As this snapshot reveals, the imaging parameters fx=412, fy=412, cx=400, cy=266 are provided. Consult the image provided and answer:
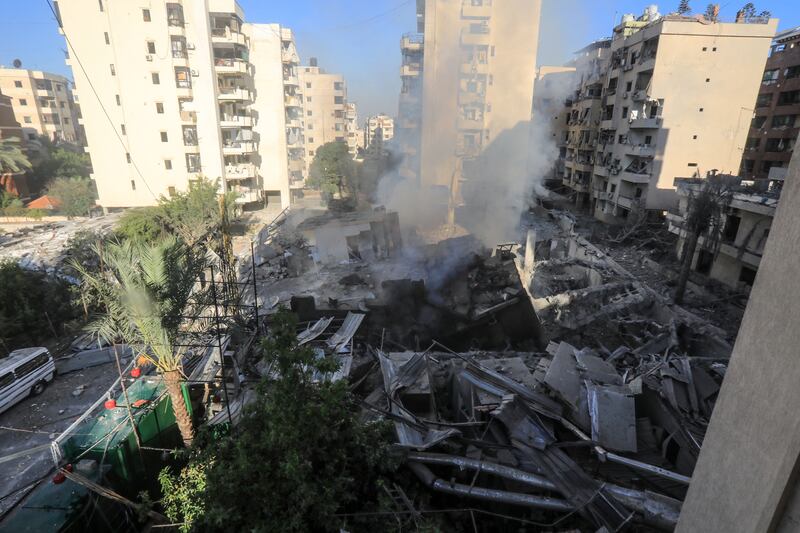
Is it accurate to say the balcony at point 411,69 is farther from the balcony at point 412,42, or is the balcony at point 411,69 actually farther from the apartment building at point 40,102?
the apartment building at point 40,102

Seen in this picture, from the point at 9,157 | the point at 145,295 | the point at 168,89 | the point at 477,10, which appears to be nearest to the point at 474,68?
the point at 477,10

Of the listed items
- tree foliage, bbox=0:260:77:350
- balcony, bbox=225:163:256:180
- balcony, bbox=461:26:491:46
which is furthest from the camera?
balcony, bbox=225:163:256:180

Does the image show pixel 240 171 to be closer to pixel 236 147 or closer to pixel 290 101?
pixel 236 147

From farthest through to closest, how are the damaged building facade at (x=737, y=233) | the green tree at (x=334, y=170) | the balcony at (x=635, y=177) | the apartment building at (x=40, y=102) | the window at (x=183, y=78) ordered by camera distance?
the apartment building at (x=40, y=102), the green tree at (x=334, y=170), the window at (x=183, y=78), the balcony at (x=635, y=177), the damaged building facade at (x=737, y=233)

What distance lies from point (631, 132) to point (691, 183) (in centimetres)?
Result: 967

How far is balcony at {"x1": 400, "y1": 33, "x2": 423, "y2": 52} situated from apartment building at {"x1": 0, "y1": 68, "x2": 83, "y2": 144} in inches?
1450

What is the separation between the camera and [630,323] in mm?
11953

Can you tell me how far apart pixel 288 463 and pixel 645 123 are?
28.3m

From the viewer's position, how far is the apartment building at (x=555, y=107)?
38.3 meters

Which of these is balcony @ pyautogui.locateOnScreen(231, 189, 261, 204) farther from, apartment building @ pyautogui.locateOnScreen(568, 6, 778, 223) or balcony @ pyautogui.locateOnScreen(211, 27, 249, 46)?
apartment building @ pyautogui.locateOnScreen(568, 6, 778, 223)

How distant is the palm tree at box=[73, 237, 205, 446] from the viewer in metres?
5.31

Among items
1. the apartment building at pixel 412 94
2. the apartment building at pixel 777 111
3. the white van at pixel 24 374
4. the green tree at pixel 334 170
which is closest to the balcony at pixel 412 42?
the apartment building at pixel 412 94

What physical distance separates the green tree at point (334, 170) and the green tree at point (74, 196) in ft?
52.9

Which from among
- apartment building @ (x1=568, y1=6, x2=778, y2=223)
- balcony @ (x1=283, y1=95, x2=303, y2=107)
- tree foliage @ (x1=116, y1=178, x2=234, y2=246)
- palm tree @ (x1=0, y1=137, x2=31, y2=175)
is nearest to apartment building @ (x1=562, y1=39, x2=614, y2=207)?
apartment building @ (x1=568, y1=6, x2=778, y2=223)
